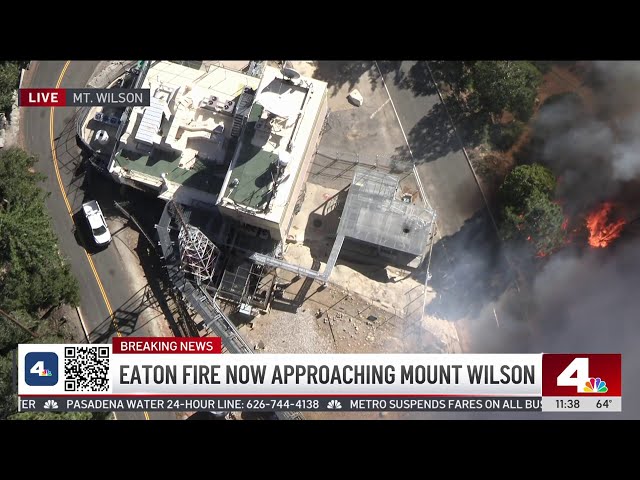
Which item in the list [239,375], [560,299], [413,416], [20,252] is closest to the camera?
[239,375]

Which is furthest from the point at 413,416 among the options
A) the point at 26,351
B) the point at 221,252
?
the point at 26,351

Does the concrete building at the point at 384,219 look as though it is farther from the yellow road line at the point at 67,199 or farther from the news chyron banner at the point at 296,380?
the yellow road line at the point at 67,199

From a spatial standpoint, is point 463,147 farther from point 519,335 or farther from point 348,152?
point 519,335

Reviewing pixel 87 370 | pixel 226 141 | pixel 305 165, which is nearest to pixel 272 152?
pixel 226 141

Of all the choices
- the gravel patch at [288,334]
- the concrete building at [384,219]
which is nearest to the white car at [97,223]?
the gravel patch at [288,334]

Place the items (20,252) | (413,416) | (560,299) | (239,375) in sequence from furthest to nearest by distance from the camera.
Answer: (560,299)
(413,416)
(20,252)
(239,375)

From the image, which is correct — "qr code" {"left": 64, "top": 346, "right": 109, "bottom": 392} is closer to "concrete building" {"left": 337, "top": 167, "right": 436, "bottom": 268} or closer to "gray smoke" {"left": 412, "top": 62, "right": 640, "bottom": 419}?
"concrete building" {"left": 337, "top": 167, "right": 436, "bottom": 268}

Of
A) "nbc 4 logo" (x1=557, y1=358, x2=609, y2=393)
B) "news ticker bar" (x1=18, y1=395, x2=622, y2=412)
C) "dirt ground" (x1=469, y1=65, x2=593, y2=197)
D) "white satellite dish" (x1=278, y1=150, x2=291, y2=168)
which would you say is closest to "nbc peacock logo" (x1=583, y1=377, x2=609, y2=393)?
"nbc 4 logo" (x1=557, y1=358, x2=609, y2=393)
